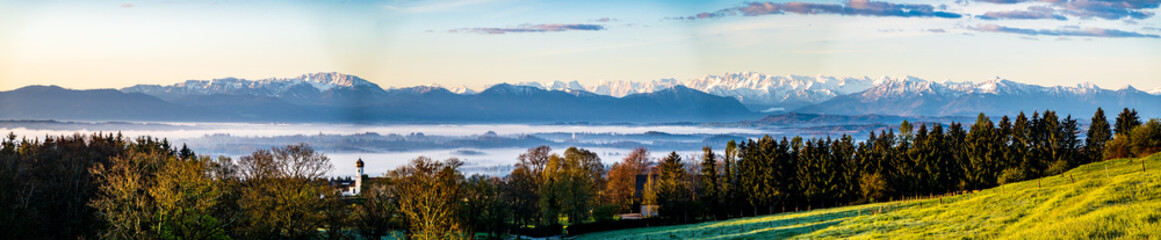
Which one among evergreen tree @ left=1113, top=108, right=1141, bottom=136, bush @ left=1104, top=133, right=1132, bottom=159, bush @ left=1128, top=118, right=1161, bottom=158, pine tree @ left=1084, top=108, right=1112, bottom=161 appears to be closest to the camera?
bush @ left=1128, top=118, right=1161, bottom=158

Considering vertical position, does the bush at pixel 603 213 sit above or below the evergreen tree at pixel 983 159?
below

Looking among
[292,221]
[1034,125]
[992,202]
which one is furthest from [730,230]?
[1034,125]

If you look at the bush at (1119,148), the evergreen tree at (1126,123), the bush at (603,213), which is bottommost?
the bush at (603,213)

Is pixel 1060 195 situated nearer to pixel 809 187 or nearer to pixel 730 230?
pixel 730 230

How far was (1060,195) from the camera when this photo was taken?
36906 mm

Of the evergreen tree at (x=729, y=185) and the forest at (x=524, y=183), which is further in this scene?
the evergreen tree at (x=729, y=185)

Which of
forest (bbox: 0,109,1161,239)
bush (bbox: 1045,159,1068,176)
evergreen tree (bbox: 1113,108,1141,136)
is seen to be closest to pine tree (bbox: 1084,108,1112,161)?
forest (bbox: 0,109,1161,239)

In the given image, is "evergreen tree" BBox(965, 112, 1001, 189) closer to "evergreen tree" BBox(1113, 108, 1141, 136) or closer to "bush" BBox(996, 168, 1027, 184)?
"bush" BBox(996, 168, 1027, 184)

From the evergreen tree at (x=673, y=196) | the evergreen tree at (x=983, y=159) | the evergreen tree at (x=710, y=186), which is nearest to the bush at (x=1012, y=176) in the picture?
the evergreen tree at (x=983, y=159)

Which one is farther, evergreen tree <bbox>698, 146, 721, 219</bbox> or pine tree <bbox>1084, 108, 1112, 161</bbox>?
pine tree <bbox>1084, 108, 1112, 161</bbox>

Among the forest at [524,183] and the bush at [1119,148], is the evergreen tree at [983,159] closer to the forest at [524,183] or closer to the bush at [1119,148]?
the forest at [524,183]

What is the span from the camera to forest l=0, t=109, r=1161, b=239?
163 feet

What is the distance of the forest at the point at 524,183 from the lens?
49719 millimetres

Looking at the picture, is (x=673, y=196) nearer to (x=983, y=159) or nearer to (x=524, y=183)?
(x=524, y=183)
